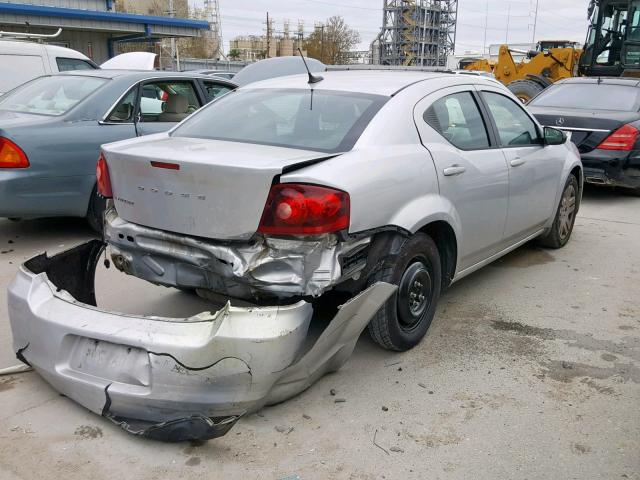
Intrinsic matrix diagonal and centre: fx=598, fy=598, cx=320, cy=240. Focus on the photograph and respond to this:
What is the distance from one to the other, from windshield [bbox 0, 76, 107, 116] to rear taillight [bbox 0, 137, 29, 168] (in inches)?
25.0

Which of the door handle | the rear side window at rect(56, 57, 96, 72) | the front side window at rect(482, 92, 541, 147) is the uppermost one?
the rear side window at rect(56, 57, 96, 72)

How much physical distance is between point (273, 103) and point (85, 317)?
1.81m

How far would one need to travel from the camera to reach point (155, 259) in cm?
320

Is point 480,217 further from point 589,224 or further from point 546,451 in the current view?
point 589,224

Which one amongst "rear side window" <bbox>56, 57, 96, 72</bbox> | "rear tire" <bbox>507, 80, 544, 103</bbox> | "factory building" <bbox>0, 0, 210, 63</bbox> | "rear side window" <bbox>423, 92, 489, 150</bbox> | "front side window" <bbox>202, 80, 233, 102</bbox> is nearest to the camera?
"rear side window" <bbox>423, 92, 489, 150</bbox>

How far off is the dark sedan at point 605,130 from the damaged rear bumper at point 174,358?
19.2 ft

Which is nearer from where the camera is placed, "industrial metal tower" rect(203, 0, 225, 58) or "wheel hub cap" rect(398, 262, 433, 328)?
"wheel hub cap" rect(398, 262, 433, 328)

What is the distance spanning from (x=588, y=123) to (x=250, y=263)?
6382mm

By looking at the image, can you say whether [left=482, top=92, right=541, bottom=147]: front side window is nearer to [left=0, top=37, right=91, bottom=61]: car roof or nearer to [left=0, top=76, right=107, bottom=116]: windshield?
[left=0, top=76, right=107, bottom=116]: windshield

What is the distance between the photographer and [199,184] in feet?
9.49

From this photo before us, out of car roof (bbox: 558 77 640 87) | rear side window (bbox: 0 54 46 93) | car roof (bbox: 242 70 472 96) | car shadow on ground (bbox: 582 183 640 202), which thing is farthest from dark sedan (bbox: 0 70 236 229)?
car roof (bbox: 558 77 640 87)

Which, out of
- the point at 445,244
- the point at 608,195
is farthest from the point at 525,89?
the point at 445,244

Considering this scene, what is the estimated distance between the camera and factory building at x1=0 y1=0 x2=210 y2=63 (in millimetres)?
19125

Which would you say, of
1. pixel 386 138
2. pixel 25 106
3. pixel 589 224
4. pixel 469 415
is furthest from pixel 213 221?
pixel 589 224
